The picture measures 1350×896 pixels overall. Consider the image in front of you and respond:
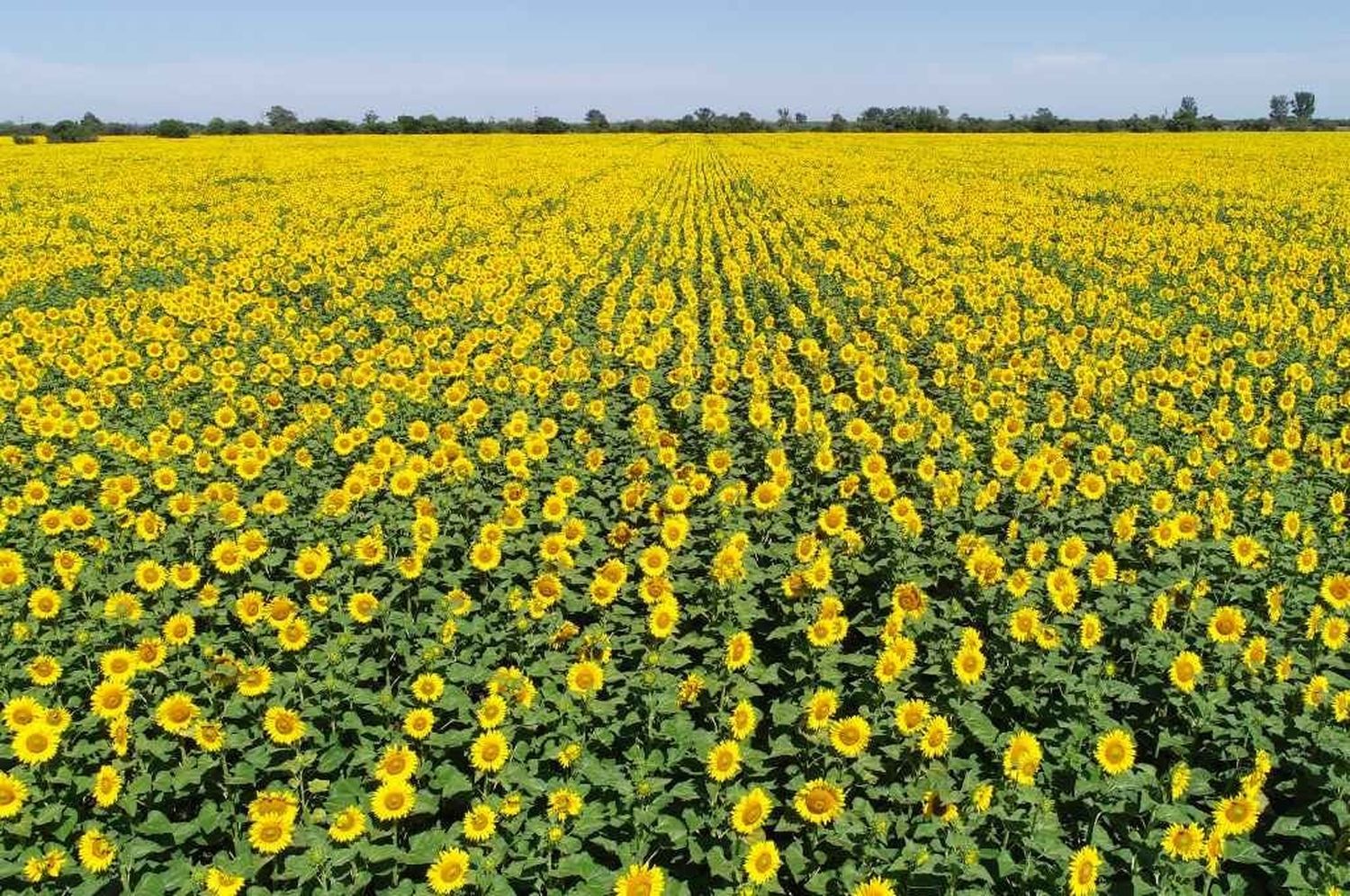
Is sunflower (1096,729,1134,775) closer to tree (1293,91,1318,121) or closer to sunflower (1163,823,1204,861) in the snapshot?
sunflower (1163,823,1204,861)

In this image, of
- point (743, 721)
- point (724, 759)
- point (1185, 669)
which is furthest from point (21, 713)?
point (1185, 669)

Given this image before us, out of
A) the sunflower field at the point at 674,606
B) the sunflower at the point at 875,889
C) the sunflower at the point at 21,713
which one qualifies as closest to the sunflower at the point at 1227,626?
the sunflower field at the point at 674,606

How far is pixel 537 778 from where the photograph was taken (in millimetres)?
4254

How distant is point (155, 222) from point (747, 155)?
43.7m

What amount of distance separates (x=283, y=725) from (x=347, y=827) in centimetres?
80

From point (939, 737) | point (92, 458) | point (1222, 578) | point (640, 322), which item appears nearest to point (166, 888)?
point (939, 737)

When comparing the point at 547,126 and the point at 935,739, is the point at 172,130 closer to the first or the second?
the point at 547,126

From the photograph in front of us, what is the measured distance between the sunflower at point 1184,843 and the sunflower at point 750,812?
1.76m

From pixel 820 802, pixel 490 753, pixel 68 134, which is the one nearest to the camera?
pixel 820 802

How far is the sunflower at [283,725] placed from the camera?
4301 mm

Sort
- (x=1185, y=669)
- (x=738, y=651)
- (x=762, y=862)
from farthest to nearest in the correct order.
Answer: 1. (x=738, y=651)
2. (x=1185, y=669)
3. (x=762, y=862)

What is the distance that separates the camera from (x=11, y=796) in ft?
13.1

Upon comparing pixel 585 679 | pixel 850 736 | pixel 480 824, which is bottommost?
pixel 480 824

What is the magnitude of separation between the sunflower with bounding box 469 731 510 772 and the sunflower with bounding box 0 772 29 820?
2221mm
